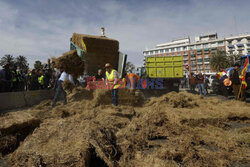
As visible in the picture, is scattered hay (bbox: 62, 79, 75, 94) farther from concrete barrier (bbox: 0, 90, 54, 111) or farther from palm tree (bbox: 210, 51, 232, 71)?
palm tree (bbox: 210, 51, 232, 71)

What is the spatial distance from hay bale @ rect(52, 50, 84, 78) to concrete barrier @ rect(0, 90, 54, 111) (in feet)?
6.23

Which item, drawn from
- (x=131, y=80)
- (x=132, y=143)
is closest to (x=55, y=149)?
(x=132, y=143)

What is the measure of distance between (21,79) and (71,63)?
10.6ft

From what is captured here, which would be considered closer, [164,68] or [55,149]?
[55,149]

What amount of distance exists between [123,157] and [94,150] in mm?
425

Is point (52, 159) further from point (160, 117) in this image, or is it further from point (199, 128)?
point (199, 128)

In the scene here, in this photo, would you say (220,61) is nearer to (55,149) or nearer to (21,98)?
(21,98)

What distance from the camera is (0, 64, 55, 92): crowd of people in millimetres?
8784

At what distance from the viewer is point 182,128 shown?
12.1ft

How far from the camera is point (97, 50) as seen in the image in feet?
36.3

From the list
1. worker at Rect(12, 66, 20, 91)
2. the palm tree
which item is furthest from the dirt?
the palm tree

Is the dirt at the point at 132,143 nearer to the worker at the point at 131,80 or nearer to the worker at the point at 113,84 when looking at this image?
the worker at the point at 113,84

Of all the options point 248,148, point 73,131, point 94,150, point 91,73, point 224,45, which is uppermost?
point 224,45

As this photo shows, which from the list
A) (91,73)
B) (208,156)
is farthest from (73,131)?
(91,73)
